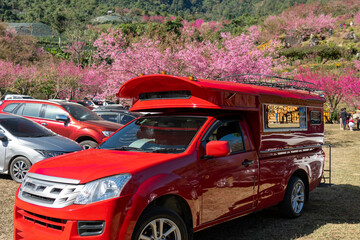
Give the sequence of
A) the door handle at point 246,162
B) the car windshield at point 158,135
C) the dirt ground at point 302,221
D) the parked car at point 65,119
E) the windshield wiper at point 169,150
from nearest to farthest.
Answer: the windshield wiper at point 169,150 < the car windshield at point 158,135 < the door handle at point 246,162 < the dirt ground at point 302,221 < the parked car at point 65,119

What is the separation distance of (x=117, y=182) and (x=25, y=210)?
1021 millimetres

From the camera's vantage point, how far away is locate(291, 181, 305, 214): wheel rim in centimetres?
589

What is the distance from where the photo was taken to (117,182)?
3.35 metres

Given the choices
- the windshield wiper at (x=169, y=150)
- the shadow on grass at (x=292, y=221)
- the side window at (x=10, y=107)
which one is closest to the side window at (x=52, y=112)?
the side window at (x=10, y=107)

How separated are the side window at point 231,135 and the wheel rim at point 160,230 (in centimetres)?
119

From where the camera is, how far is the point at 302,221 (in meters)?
5.82

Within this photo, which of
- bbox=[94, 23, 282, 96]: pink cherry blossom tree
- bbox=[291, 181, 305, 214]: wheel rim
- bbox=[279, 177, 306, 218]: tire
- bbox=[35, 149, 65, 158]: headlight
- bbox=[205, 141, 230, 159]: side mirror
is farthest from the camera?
bbox=[94, 23, 282, 96]: pink cherry blossom tree

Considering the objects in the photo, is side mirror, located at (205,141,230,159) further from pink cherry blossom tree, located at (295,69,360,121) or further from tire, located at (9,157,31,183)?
pink cherry blossom tree, located at (295,69,360,121)

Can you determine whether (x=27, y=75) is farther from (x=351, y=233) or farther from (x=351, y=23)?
(x=351, y=23)

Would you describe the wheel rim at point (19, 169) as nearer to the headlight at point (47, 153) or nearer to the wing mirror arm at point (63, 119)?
the headlight at point (47, 153)

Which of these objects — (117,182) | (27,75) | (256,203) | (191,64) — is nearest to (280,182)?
(256,203)

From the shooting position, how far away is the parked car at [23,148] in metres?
7.78

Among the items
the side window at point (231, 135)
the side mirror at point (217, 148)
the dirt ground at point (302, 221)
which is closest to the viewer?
the side mirror at point (217, 148)

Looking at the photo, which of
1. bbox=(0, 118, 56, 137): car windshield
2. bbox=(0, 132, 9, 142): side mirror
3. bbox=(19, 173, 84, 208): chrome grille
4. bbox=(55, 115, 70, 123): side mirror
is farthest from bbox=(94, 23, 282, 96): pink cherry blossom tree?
bbox=(19, 173, 84, 208): chrome grille
